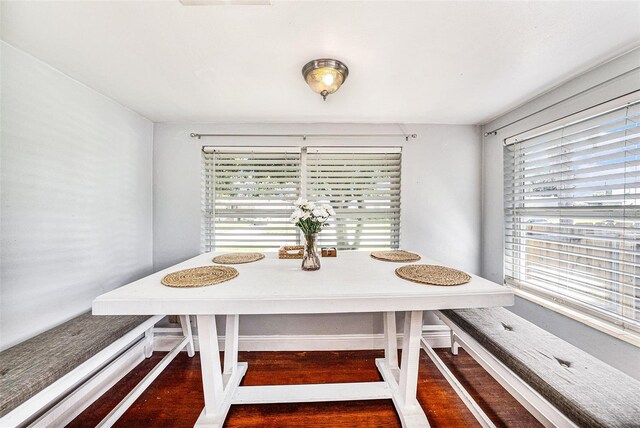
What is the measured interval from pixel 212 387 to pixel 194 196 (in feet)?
5.18

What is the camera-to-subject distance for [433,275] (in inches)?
53.6

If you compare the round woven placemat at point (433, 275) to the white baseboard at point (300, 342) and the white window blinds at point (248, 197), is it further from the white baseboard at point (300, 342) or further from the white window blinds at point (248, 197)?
the white window blinds at point (248, 197)

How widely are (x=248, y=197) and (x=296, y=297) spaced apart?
1.44m

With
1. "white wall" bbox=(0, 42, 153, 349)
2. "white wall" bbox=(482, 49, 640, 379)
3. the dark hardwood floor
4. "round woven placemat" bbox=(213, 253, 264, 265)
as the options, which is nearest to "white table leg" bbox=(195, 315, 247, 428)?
the dark hardwood floor

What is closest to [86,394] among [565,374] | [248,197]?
[248,197]

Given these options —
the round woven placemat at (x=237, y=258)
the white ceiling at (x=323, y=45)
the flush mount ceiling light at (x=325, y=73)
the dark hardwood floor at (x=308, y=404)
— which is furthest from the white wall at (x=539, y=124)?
the round woven placemat at (x=237, y=258)

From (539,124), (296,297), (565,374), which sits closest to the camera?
(565,374)

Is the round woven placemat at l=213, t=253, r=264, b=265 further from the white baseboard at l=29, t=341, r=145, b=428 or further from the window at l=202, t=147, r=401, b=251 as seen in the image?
the white baseboard at l=29, t=341, r=145, b=428

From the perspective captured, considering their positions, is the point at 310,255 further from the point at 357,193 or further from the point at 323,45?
the point at 323,45

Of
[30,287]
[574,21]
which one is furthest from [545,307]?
[30,287]

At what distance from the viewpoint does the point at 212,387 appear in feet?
4.61

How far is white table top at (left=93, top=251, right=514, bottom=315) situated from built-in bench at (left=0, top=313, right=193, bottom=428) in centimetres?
31

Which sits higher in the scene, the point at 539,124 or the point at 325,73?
the point at 325,73

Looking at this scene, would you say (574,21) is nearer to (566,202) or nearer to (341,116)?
(566,202)
